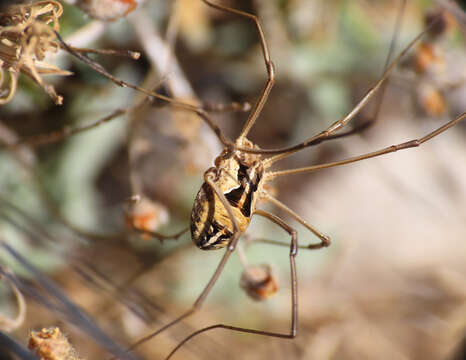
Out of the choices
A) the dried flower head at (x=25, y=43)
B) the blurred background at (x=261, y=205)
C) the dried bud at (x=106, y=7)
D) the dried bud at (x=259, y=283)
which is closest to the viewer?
the dried flower head at (x=25, y=43)

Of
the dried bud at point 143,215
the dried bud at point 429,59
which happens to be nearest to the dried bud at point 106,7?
the dried bud at point 143,215

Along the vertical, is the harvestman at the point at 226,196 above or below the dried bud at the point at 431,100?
above

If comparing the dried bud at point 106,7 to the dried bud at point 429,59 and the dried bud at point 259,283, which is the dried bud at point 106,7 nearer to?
the dried bud at point 259,283

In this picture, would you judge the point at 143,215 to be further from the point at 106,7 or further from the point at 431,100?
the point at 431,100

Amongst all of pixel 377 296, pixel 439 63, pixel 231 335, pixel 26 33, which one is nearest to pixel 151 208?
pixel 26 33

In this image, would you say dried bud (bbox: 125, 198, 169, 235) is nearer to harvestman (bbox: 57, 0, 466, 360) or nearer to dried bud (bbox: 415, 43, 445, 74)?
harvestman (bbox: 57, 0, 466, 360)

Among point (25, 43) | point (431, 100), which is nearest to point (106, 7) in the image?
point (25, 43)

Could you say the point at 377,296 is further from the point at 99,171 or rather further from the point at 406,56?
the point at 99,171
